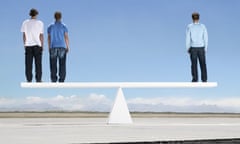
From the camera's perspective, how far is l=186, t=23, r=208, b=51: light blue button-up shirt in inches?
642

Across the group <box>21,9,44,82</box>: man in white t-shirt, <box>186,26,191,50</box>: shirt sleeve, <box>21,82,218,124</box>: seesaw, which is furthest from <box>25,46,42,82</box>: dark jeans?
<box>186,26,191,50</box>: shirt sleeve

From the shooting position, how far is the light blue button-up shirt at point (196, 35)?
16.3 m

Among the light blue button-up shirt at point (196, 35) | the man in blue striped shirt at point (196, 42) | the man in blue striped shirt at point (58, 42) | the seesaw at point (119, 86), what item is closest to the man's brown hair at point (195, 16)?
the man in blue striped shirt at point (196, 42)

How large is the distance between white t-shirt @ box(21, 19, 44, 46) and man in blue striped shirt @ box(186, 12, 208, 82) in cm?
497

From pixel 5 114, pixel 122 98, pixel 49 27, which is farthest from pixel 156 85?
pixel 5 114

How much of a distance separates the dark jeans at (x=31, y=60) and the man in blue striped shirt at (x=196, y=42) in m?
5.01

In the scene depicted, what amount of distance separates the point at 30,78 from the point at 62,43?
5.09ft

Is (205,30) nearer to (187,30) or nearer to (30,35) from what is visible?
(187,30)

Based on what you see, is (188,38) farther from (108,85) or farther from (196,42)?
(108,85)

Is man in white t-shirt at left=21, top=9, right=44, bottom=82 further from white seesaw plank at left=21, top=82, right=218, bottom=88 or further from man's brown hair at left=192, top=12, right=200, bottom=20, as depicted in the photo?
man's brown hair at left=192, top=12, right=200, bottom=20

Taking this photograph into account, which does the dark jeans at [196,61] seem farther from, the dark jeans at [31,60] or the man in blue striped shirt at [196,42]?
the dark jeans at [31,60]

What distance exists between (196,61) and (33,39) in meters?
5.57

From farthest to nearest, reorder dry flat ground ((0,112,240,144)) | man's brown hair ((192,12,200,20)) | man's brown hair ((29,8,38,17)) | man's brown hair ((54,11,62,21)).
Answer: man's brown hair ((192,12,200,20))
man's brown hair ((54,11,62,21))
man's brown hair ((29,8,38,17))
dry flat ground ((0,112,240,144))

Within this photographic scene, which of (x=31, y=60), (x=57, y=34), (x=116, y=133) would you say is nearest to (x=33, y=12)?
(x=57, y=34)
